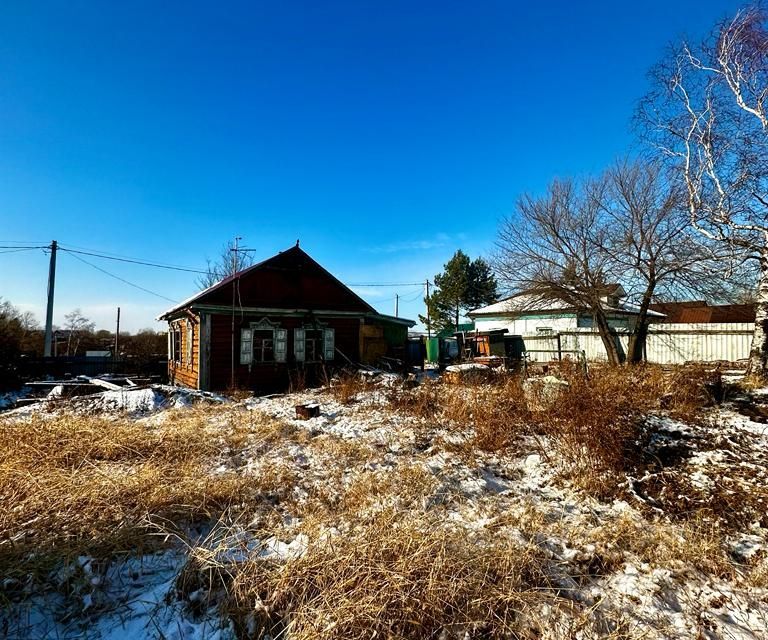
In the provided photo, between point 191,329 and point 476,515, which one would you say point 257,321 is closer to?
point 191,329

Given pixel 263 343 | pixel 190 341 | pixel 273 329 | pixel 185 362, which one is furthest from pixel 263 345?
pixel 185 362

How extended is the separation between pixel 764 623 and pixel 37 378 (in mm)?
21244

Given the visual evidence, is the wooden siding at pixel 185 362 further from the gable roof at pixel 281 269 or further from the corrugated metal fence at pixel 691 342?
the corrugated metal fence at pixel 691 342

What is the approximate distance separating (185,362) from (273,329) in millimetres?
3782

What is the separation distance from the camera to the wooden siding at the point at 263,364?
12.7 m

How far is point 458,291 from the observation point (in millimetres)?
36656

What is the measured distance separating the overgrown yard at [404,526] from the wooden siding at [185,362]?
644 centimetres

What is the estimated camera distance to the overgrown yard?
257cm

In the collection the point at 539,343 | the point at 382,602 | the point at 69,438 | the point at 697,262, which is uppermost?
the point at 697,262

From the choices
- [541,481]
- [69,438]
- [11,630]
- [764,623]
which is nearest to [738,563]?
[764,623]

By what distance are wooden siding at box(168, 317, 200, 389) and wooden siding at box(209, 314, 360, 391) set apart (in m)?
0.63

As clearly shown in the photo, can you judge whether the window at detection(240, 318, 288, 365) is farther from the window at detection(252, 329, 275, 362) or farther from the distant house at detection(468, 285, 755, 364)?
the distant house at detection(468, 285, 755, 364)

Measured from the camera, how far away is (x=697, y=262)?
40.5 ft

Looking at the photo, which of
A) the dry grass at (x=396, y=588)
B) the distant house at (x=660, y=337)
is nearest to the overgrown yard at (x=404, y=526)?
the dry grass at (x=396, y=588)
